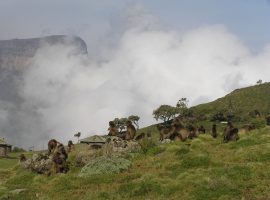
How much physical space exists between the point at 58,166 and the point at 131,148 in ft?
22.9

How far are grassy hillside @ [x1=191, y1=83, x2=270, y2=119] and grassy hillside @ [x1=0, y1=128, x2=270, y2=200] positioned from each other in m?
110

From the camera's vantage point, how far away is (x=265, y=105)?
158 m

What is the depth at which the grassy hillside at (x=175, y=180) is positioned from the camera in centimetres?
2222

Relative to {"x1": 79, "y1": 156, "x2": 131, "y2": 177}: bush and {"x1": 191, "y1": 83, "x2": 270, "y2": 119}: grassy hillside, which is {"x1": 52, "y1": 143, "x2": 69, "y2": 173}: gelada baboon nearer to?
{"x1": 79, "y1": 156, "x2": 131, "y2": 177}: bush

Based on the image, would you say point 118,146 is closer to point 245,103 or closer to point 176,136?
point 176,136

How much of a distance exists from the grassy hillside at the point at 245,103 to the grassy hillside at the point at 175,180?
110127 mm

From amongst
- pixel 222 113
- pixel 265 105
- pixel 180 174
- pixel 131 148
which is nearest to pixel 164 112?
pixel 222 113

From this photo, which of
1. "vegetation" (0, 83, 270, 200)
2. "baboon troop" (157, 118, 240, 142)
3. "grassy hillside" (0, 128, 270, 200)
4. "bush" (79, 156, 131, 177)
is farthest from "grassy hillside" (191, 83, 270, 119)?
"bush" (79, 156, 131, 177)

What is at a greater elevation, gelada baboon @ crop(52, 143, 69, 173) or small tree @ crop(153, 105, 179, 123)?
small tree @ crop(153, 105, 179, 123)

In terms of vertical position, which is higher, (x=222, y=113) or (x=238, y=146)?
(x=222, y=113)

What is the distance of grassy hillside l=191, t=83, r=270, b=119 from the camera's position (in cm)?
15325

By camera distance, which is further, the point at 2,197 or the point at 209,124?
the point at 209,124

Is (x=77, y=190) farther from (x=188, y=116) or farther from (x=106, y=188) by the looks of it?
(x=188, y=116)

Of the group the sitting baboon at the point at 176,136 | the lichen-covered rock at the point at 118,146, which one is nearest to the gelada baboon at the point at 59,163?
the lichen-covered rock at the point at 118,146
